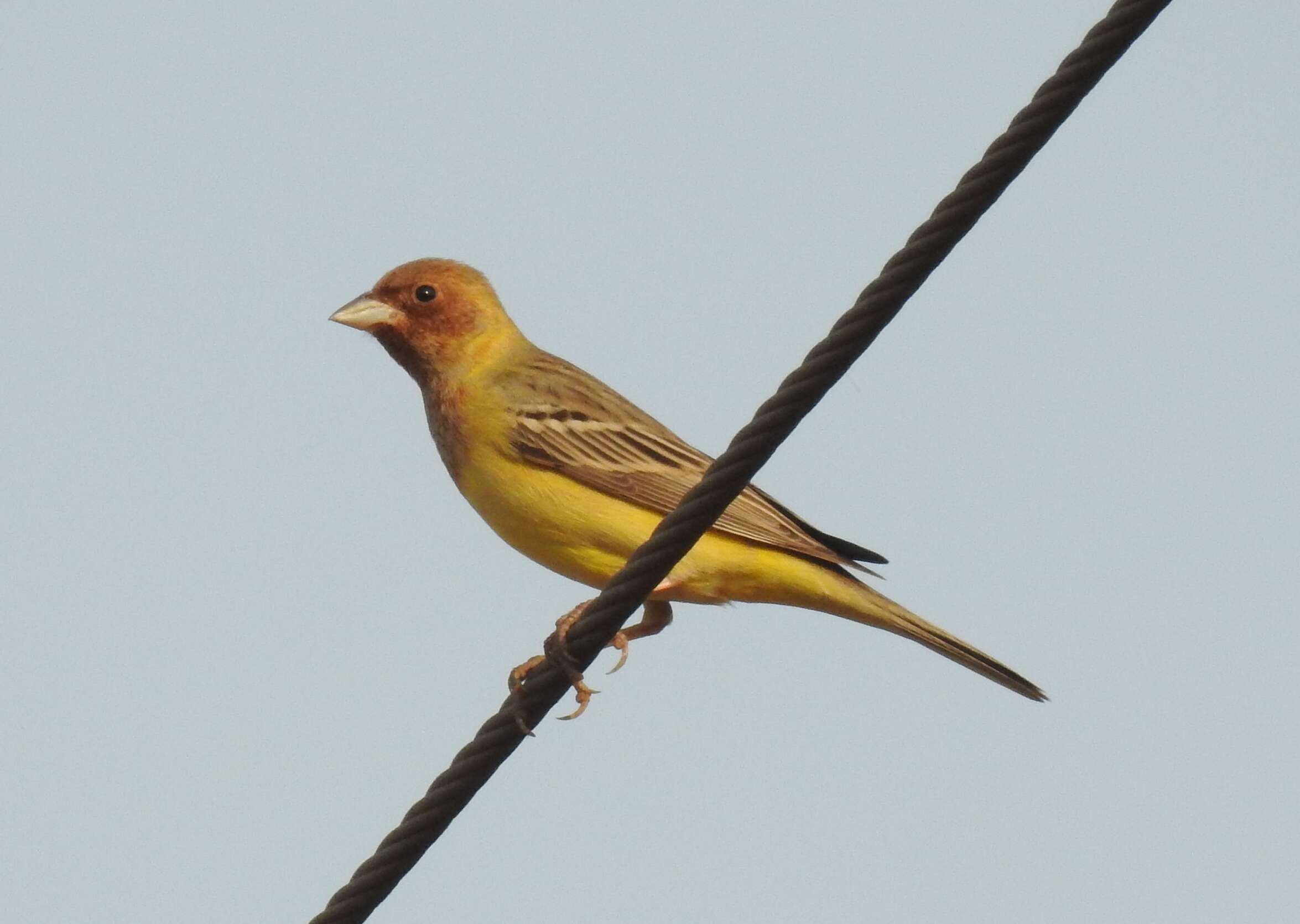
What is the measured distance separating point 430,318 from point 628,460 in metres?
1.64

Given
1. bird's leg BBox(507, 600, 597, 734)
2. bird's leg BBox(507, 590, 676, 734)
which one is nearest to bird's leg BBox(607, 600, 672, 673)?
bird's leg BBox(507, 590, 676, 734)

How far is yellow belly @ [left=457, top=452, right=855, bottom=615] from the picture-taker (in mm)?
7664

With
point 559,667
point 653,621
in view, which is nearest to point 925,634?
point 653,621

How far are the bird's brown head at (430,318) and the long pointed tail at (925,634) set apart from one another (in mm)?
2462

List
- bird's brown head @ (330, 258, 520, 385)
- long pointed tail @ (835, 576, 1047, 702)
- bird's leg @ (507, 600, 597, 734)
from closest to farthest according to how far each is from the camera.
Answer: bird's leg @ (507, 600, 597, 734)
long pointed tail @ (835, 576, 1047, 702)
bird's brown head @ (330, 258, 520, 385)

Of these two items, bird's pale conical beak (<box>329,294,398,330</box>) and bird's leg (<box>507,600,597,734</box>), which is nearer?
bird's leg (<box>507,600,597,734</box>)

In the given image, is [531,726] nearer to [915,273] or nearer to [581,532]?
[915,273]

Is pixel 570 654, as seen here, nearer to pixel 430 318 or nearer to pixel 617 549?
pixel 617 549

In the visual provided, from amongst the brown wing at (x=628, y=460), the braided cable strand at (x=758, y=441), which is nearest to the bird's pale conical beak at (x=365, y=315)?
the brown wing at (x=628, y=460)

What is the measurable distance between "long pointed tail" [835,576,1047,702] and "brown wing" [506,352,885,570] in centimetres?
22

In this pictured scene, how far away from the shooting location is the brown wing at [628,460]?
25.4 ft

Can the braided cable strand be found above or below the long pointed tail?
below

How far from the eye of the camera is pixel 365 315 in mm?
9172

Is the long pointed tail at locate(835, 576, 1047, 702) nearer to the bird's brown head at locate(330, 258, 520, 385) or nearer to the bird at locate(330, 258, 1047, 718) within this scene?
the bird at locate(330, 258, 1047, 718)
